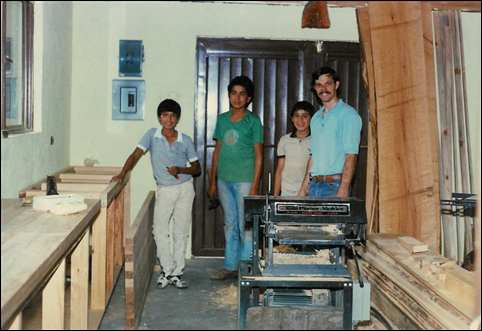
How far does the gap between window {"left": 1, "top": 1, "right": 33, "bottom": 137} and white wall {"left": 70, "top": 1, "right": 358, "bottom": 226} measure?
1509 mm

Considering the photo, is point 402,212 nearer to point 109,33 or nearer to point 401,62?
point 401,62

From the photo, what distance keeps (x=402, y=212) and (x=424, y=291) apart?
138cm

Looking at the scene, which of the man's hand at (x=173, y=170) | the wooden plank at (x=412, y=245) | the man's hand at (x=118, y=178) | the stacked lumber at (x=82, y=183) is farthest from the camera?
the man's hand at (x=173, y=170)

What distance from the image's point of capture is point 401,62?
4.41 metres

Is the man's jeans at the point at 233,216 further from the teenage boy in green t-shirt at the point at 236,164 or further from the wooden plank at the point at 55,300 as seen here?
the wooden plank at the point at 55,300

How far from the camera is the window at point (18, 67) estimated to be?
4168 millimetres

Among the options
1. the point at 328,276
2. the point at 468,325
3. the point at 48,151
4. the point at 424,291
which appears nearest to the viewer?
the point at 468,325

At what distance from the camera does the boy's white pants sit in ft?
17.3

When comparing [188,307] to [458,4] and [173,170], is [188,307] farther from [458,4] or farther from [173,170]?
[458,4]

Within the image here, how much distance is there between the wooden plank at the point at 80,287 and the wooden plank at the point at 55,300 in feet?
1.14

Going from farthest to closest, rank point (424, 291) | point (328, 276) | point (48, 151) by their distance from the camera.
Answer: point (48, 151), point (328, 276), point (424, 291)

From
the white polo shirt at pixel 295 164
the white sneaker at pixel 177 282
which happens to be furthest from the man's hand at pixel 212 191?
the white sneaker at pixel 177 282

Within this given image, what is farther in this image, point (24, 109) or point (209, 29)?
point (209, 29)

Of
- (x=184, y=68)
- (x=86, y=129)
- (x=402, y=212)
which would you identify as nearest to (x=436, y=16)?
(x=402, y=212)
